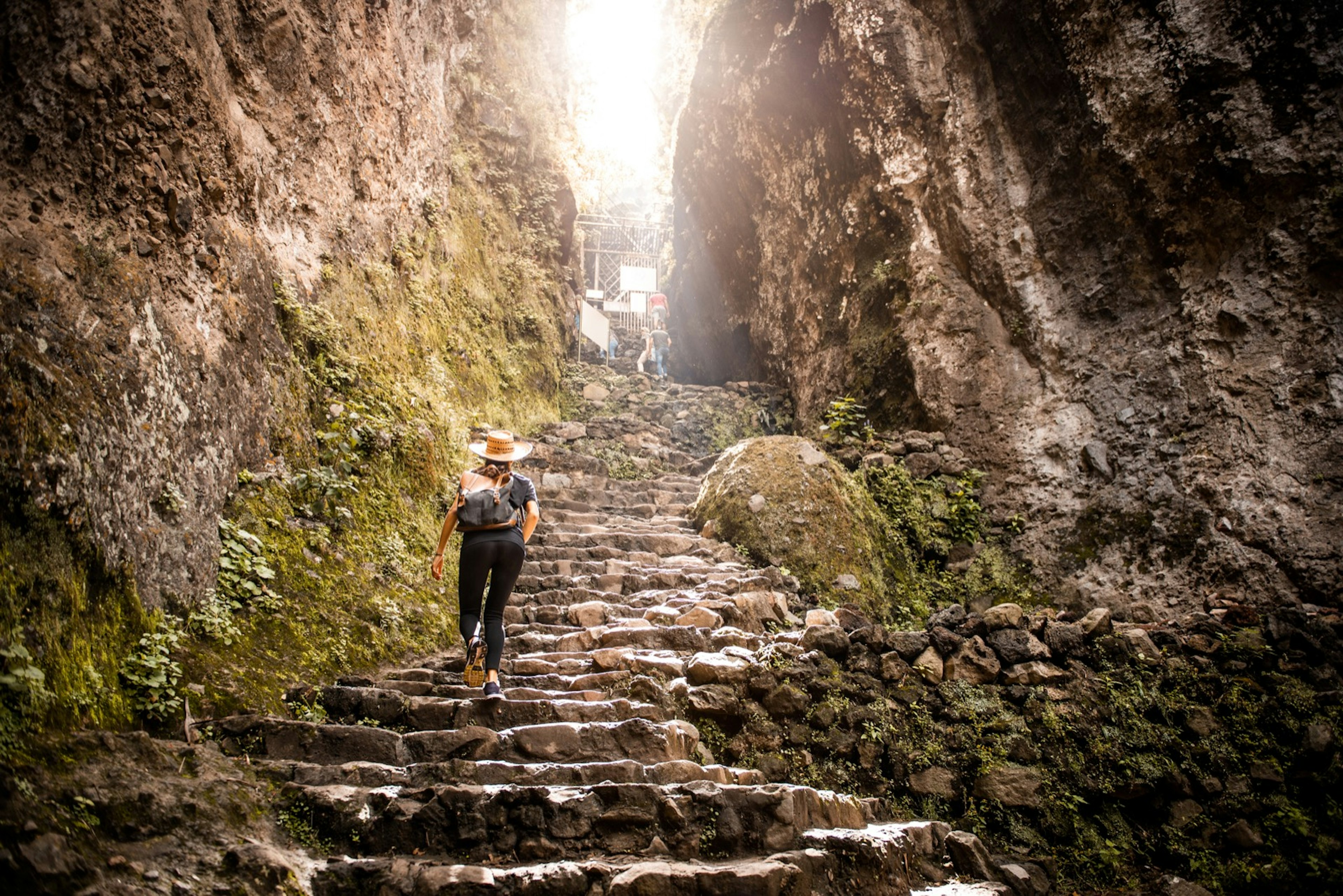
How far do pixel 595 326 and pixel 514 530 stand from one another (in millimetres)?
13536

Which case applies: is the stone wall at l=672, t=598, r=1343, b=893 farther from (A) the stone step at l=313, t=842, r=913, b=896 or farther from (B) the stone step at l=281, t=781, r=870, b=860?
(A) the stone step at l=313, t=842, r=913, b=896

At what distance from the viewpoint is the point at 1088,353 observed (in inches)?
302

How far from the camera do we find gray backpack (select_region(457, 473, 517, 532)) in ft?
14.6

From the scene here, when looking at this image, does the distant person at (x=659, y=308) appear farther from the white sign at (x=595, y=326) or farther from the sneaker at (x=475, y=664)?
the sneaker at (x=475, y=664)

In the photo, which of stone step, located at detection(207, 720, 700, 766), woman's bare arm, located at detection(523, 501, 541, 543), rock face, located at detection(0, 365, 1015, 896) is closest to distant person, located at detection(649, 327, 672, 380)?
rock face, located at detection(0, 365, 1015, 896)

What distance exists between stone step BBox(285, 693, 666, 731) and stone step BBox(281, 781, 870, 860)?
0.72 metres

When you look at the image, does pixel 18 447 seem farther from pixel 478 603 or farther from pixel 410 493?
pixel 410 493

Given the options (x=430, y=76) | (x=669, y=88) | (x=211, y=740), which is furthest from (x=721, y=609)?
(x=669, y=88)

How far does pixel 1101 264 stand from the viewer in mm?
7633

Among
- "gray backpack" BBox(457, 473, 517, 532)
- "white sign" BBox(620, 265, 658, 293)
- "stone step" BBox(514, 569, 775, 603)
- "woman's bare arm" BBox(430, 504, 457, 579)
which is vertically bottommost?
"stone step" BBox(514, 569, 775, 603)

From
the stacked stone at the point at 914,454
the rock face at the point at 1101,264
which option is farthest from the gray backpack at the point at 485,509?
the rock face at the point at 1101,264

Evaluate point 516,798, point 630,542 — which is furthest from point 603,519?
point 516,798

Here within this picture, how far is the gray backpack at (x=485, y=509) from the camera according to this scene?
4.46m

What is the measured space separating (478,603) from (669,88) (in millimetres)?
20399
